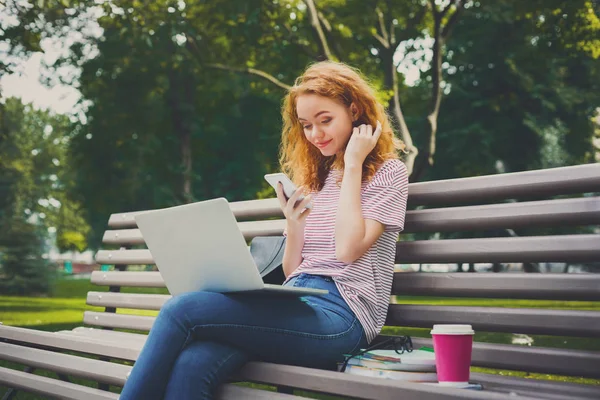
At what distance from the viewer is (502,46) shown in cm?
2241

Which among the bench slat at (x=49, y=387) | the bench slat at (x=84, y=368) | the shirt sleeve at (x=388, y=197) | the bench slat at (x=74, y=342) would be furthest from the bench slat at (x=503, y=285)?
the bench slat at (x=49, y=387)

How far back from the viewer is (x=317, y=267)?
10.7ft

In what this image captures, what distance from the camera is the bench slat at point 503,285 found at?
2627 millimetres

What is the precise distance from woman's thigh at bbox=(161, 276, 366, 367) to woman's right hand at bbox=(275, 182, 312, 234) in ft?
1.40

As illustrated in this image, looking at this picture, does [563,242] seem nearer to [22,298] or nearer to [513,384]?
[513,384]

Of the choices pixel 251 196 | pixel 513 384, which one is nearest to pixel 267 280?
pixel 513 384

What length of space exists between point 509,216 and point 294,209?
84cm

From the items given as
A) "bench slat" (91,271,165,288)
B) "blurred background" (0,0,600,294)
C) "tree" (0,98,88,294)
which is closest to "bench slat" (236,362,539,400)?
"bench slat" (91,271,165,288)

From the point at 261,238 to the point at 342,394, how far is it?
4.73 ft

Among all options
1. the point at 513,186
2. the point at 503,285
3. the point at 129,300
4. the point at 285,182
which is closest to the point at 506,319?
the point at 503,285

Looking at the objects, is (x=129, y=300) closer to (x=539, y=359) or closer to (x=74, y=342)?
(x=74, y=342)

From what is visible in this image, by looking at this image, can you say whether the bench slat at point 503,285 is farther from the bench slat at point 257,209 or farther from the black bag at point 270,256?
the bench slat at point 257,209

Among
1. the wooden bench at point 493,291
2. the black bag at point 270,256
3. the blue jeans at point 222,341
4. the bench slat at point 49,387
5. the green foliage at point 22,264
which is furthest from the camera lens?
the green foliage at point 22,264

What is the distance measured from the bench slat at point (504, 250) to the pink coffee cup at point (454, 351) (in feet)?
1.64
